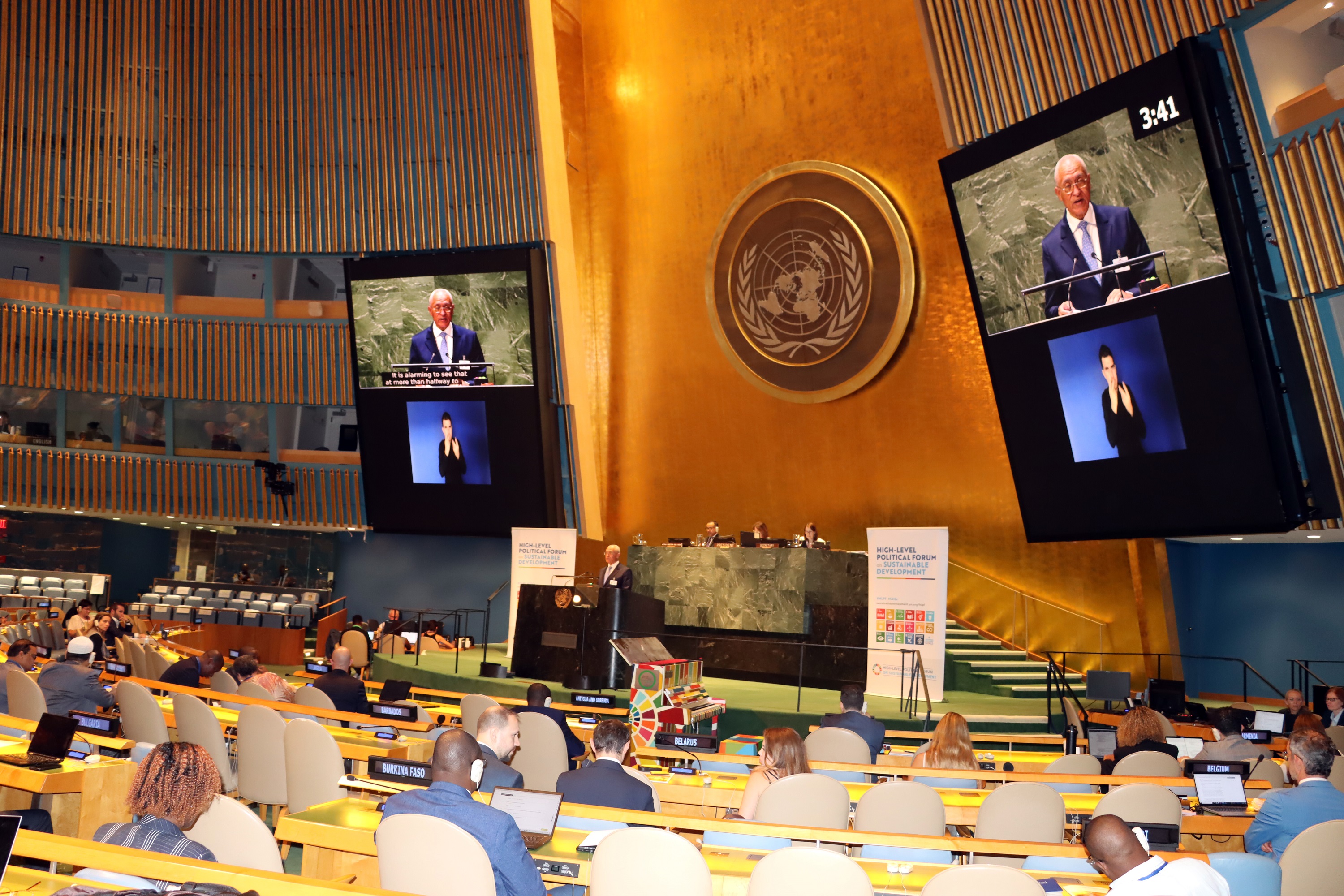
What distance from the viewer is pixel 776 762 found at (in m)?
4.64

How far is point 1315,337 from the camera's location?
8398 millimetres

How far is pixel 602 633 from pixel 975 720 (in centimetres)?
362

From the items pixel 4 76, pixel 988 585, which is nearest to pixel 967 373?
pixel 988 585

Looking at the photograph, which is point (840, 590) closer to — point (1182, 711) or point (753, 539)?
point (753, 539)

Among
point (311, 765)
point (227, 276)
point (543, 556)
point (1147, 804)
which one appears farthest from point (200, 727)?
point (227, 276)

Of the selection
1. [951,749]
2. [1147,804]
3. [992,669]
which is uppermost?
[992,669]

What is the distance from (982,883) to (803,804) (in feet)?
4.92

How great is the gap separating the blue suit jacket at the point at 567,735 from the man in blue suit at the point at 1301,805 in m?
3.62

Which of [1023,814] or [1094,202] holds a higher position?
[1094,202]

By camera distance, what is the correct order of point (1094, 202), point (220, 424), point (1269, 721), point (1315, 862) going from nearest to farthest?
point (1315, 862), point (1269, 721), point (1094, 202), point (220, 424)

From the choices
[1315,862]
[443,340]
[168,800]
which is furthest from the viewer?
[443,340]

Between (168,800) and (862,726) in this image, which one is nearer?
(168,800)

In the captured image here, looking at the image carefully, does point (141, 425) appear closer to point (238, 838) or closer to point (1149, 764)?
point (238, 838)

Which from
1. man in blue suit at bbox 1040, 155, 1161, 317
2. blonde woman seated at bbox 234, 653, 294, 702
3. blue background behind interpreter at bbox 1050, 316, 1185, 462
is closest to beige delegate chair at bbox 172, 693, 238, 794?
blonde woman seated at bbox 234, 653, 294, 702
